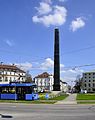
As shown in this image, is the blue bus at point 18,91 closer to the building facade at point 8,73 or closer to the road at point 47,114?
the road at point 47,114

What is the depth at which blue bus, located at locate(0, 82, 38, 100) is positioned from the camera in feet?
169

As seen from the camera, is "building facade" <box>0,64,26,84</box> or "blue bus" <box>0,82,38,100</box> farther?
"building facade" <box>0,64,26,84</box>

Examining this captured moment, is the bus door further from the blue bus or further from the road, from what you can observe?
the road

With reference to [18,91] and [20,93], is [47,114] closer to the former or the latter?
[18,91]

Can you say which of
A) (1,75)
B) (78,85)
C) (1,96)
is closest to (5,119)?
(1,96)

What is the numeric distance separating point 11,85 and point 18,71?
12056cm

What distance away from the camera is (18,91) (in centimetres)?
5259

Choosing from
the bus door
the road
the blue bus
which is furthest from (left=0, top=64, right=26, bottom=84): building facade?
the road

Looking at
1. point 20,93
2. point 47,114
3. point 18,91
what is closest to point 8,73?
point 20,93

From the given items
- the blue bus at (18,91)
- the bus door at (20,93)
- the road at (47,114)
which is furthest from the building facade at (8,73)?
the road at (47,114)

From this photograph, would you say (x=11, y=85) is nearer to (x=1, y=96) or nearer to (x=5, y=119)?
(x=1, y=96)

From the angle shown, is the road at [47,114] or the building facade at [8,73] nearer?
the road at [47,114]

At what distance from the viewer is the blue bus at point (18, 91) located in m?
51.6

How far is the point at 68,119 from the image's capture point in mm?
19734
